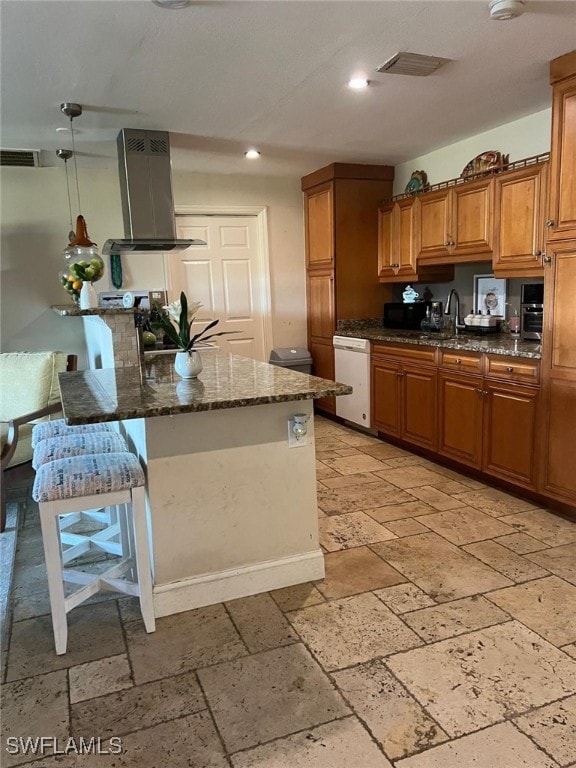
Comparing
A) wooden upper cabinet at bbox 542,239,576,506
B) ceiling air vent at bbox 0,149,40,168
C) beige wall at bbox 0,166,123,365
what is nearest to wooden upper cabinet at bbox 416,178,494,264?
wooden upper cabinet at bbox 542,239,576,506

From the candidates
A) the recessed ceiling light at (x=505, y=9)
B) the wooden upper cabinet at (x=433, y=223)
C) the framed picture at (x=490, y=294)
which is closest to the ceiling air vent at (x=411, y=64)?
the recessed ceiling light at (x=505, y=9)

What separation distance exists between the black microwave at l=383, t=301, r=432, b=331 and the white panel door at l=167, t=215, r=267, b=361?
1392mm

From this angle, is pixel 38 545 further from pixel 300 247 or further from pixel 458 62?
pixel 300 247

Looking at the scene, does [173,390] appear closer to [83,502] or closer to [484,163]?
[83,502]

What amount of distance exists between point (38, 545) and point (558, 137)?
3536mm

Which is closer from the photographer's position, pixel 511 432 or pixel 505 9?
pixel 505 9

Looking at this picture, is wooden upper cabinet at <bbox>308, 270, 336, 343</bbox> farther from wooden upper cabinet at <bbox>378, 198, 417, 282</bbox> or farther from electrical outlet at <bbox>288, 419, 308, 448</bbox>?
electrical outlet at <bbox>288, 419, 308, 448</bbox>

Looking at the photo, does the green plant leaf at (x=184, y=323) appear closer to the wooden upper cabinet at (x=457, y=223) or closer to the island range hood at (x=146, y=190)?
the island range hood at (x=146, y=190)

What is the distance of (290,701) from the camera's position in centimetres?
181

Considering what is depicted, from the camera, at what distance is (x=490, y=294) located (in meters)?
4.31

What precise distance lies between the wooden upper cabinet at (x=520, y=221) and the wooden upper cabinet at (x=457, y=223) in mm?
107

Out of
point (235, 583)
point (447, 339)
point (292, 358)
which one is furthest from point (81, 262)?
point (447, 339)

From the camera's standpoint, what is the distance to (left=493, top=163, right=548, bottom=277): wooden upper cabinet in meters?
3.37

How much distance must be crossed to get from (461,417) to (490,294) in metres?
1.12
